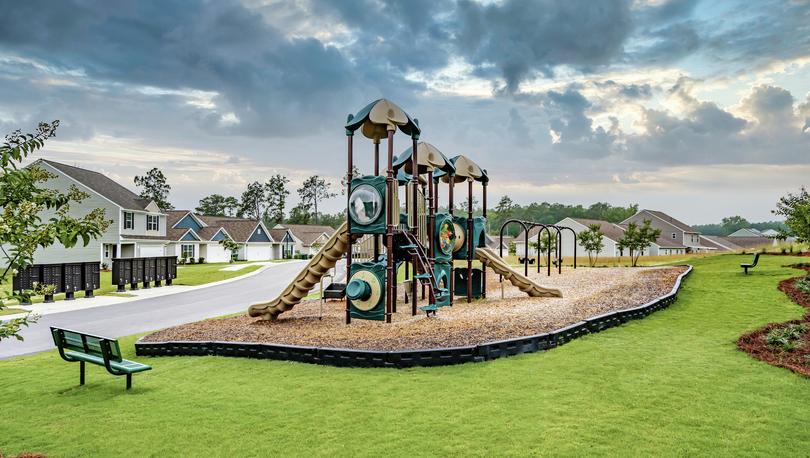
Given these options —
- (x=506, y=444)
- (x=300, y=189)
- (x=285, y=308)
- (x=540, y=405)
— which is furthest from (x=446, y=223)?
(x=300, y=189)

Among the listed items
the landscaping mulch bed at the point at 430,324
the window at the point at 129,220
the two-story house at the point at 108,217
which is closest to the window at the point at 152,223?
the two-story house at the point at 108,217

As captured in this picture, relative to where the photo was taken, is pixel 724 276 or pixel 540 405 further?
pixel 724 276

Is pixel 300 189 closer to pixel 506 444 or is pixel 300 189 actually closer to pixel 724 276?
pixel 724 276

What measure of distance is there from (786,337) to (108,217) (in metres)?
44.4

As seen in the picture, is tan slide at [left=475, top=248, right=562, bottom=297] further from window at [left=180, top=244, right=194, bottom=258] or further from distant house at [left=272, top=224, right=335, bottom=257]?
distant house at [left=272, top=224, right=335, bottom=257]

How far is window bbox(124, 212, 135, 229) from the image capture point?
42.2 m

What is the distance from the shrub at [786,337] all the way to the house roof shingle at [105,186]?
43.4 meters

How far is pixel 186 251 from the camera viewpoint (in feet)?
186

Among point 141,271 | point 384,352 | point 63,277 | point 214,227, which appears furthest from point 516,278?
point 214,227

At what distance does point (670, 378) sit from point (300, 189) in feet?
328

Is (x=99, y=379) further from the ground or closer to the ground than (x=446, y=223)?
closer to the ground

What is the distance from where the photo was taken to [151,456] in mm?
5988

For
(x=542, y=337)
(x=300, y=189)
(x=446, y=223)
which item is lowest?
(x=542, y=337)

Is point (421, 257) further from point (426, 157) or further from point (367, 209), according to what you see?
point (426, 157)
